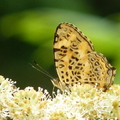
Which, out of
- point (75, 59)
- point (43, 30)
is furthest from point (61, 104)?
point (43, 30)

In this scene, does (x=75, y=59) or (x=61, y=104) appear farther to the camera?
(x=75, y=59)

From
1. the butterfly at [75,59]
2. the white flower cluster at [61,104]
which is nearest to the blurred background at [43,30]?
the butterfly at [75,59]

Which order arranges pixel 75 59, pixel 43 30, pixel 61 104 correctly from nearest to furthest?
1. pixel 61 104
2. pixel 75 59
3. pixel 43 30

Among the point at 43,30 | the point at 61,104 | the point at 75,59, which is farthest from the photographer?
the point at 43,30

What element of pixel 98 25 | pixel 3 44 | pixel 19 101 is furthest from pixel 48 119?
pixel 3 44

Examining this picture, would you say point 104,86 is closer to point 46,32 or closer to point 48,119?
point 48,119

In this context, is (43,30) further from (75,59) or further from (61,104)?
(61,104)
